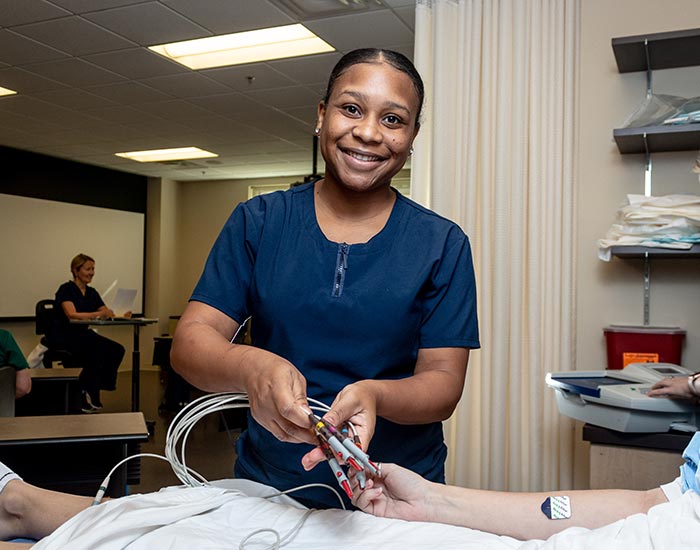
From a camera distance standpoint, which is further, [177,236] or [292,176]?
[177,236]

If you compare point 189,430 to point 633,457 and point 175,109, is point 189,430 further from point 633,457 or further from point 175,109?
point 175,109

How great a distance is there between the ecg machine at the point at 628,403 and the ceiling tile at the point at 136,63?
3811mm

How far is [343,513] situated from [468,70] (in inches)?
92.3

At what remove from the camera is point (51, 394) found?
164 inches

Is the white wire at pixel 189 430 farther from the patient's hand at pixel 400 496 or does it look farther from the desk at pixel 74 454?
the desk at pixel 74 454

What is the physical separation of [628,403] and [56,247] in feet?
26.5

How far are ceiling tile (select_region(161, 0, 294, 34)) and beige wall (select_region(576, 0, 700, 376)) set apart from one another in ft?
6.63

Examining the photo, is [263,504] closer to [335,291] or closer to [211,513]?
[211,513]

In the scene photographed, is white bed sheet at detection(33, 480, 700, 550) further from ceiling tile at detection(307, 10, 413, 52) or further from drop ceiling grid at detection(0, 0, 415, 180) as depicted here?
ceiling tile at detection(307, 10, 413, 52)

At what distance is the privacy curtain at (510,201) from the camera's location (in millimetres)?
2764

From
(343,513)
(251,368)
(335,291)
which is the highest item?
(335,291)

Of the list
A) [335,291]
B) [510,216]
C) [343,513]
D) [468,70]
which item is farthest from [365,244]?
[468,70]

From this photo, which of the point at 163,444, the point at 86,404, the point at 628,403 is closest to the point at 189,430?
the point at 628,403

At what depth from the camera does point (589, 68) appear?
2740mm
